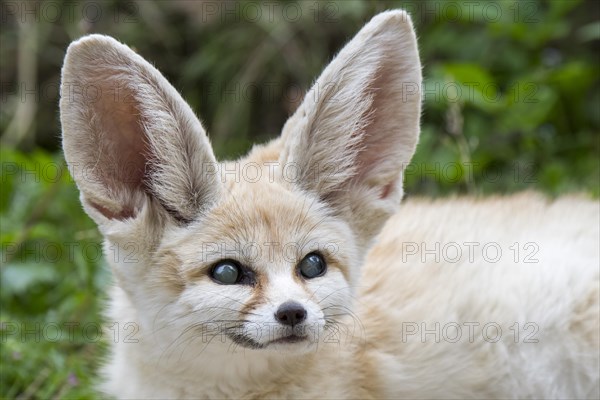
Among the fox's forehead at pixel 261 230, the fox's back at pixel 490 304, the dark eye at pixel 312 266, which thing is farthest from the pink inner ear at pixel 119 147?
the fox's back at pixel 490 304

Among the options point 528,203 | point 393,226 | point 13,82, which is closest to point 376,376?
point 393,226

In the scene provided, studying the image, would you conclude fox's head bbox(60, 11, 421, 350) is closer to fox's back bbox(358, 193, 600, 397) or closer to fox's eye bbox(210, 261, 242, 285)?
fox's eye bbox(210, 261, 242, 285)

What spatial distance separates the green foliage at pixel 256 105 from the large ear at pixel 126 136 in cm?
149

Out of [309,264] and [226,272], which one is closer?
[226,272]

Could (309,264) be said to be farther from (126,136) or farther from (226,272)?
(126,136)

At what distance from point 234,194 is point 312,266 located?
40cm

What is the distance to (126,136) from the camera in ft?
11.4

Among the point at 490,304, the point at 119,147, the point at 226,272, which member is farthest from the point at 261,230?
the point at 490,304

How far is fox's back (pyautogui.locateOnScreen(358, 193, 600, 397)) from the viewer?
3.98 meters

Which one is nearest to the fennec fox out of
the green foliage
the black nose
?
the black nose

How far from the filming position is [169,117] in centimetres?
334

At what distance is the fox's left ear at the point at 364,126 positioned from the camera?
3471 millimetres

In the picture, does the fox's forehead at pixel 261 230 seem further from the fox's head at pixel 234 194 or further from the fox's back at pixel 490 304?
the fox's back at pixel 490 304

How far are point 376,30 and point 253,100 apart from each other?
5.04 meters
